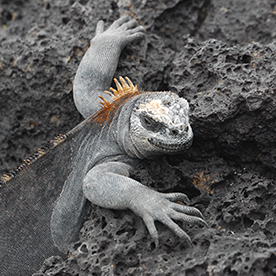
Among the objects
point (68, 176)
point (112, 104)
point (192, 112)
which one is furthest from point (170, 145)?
point (68, 176)

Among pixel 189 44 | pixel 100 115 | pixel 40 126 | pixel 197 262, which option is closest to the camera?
pixel 197 262

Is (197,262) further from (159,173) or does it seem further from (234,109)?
(234,109)

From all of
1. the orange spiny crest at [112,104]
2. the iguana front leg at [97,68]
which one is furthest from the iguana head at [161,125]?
the iguana front leg at [97,68]

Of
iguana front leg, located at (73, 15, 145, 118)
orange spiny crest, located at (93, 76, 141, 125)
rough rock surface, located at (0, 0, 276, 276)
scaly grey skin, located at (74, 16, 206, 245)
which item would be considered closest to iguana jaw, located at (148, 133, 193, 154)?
scaly grey skin, located at (74, 16, 206, 245)

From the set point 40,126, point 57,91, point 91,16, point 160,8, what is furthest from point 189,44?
point 40,126

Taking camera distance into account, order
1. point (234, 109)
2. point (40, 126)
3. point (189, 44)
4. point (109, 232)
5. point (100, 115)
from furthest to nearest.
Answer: point (40, 126), point (189, 44), point (100, 115), point (234, 109), point (109, 232)

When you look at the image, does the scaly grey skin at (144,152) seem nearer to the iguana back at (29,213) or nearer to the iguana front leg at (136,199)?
the iguana front leg at (136,199)

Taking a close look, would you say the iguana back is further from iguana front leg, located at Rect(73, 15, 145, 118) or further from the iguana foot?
the iguana foot

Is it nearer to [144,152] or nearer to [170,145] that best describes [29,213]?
[144,152]
